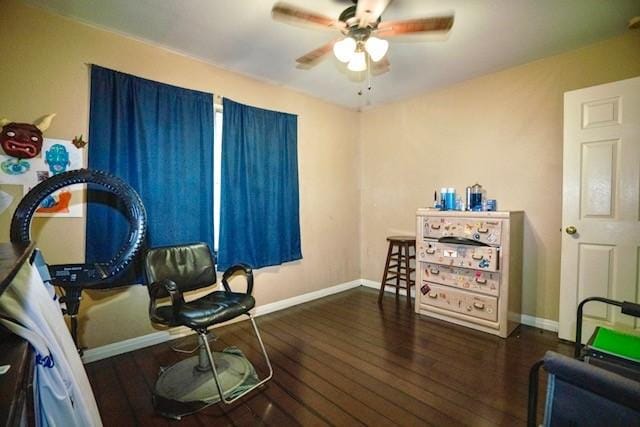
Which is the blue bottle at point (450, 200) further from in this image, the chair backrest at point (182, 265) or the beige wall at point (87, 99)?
the chair backrest at point (182, 265)

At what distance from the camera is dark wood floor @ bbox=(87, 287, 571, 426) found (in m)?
1.60

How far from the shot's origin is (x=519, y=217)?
2.67 m

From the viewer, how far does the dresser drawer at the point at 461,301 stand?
2.55m

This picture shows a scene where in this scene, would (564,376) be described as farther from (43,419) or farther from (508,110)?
(508,110)

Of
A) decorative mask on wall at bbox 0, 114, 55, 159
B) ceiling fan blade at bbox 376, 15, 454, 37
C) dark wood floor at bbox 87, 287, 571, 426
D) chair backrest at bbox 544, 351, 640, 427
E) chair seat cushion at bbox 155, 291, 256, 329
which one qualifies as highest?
ceiling fan blade at bbox 376, 15, 454, 37

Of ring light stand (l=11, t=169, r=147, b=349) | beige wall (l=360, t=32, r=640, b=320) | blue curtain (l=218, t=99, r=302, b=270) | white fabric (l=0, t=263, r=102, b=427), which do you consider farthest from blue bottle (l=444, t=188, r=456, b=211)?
white fabric (l=0, t=263, r=102, b=427)

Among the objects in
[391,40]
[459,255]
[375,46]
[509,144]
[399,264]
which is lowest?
[399,264]

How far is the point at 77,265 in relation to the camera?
1755mm

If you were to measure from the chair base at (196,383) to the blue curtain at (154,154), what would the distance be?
967 millimetres

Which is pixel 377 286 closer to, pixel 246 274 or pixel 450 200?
pixel 450 200

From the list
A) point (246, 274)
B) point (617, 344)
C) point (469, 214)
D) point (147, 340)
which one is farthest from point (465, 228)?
point (147, 340)

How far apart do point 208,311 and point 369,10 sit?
201cm

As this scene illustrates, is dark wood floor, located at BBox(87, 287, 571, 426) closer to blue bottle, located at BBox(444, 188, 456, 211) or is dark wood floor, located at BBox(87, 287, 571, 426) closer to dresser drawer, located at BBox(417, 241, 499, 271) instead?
dresser drawer, located at BBox(417, 241, 499, 271)

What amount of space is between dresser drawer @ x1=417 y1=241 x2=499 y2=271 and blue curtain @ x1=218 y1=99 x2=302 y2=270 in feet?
4.56
